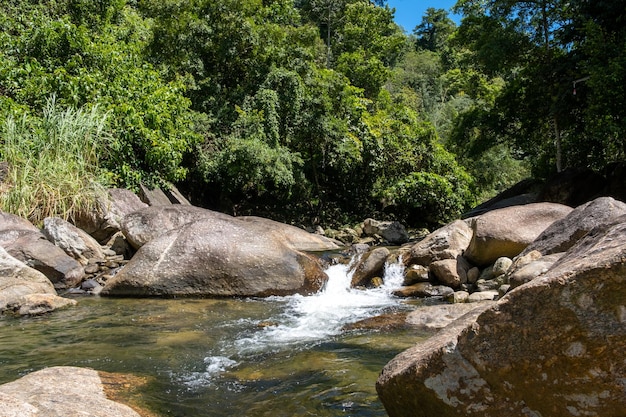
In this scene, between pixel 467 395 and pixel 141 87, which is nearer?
pixel 467 395

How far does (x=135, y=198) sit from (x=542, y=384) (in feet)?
35.1

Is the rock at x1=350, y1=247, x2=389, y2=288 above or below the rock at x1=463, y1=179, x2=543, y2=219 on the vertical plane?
below

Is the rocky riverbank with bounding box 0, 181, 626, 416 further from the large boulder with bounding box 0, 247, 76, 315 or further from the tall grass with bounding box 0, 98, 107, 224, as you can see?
the tall grass with bounding box 0, 98, 107, 224

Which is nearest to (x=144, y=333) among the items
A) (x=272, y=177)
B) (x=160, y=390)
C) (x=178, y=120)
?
(x=160, y=390)

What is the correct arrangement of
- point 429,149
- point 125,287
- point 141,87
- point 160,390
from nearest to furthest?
point 160,390
point 125,287
point 141,87
point 429,149

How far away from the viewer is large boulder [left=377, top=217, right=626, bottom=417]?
2209mm

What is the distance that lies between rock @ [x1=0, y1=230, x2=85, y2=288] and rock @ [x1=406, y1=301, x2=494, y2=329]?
220 inches

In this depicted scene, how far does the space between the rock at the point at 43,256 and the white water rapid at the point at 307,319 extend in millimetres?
3332

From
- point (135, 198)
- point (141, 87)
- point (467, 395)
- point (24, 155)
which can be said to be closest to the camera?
point (467, 395)

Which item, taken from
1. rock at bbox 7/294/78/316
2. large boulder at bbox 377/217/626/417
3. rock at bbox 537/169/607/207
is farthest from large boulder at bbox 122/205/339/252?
rock at bbox 537/169/607/207

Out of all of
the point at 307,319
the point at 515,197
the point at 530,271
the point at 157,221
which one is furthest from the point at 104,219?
the point at 515,197

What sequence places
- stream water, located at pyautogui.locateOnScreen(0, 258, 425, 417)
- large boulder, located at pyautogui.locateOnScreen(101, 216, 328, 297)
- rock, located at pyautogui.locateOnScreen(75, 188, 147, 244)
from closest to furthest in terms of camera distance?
stream water, located at pyautogui.locateOnScreen(0, 258, 425, 417)
large boulder, located at pyautogui.locateOnScreen(101, 216, 328, 297)
rock, located at pyautogui.locateOnScreen(75, 188, 147, 244)

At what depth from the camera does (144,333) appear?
19.5 ft

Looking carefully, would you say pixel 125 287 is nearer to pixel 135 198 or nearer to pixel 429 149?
pixel 135 198
